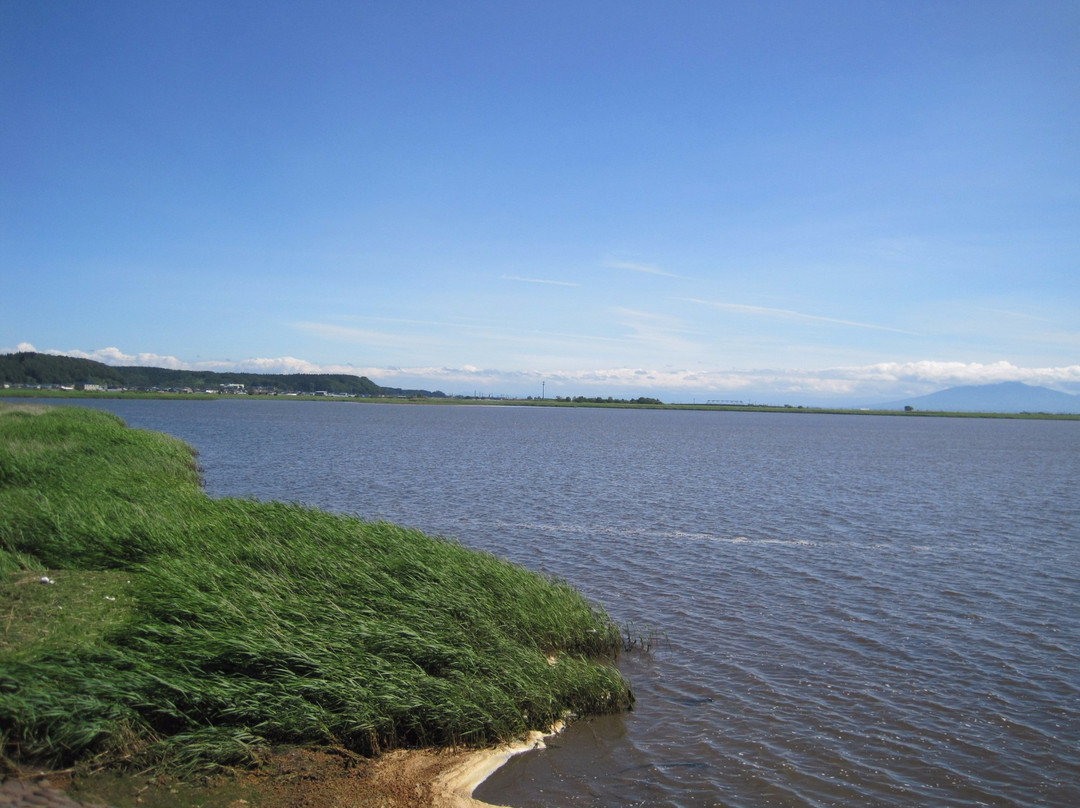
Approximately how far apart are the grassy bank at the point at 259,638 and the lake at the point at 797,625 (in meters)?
1.23

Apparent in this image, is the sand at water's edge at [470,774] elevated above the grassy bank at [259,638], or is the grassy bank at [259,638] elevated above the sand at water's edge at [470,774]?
the grassy bank at [259,638]

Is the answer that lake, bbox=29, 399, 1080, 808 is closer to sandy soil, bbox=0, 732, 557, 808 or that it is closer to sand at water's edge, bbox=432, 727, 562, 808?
sand at water's edge, bbox=432, 727, 562, 808

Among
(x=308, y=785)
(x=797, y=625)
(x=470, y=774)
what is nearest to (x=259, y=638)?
(x=308, y=785)

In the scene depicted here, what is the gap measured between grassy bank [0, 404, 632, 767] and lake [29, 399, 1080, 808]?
123 cm

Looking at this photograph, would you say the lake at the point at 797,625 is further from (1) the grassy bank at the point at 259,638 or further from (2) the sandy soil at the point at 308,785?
(1) the grassy bank at the point at 259,638

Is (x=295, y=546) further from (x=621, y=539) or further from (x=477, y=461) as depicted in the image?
(x=477, y=461)

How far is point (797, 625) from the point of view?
16.3 m

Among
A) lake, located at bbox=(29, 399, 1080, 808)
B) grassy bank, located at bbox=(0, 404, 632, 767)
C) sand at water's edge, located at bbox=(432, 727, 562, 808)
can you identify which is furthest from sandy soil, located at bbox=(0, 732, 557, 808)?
lake, located at bbox=(29, 399, 1080, 808)

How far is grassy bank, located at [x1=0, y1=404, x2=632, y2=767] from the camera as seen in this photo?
8148mm

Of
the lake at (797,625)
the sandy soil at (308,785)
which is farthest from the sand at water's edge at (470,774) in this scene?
the lake at (797,625)

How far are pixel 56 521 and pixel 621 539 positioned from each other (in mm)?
16891

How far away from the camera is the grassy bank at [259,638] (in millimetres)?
8148

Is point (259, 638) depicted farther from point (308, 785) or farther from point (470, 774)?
point (470, 774)

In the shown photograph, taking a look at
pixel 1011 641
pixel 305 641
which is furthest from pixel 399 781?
pixel 1011 641
